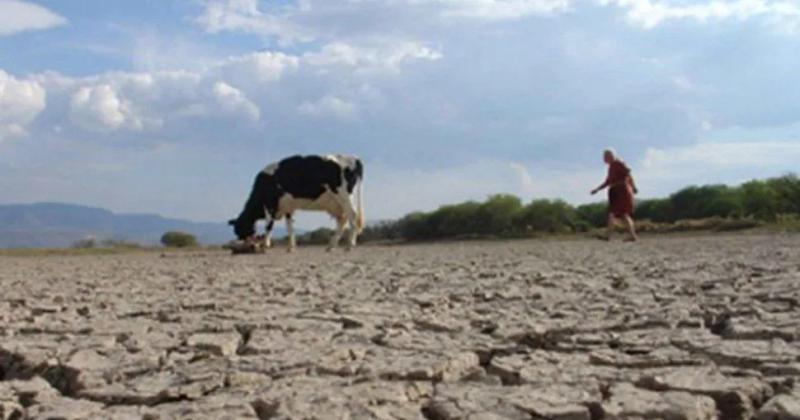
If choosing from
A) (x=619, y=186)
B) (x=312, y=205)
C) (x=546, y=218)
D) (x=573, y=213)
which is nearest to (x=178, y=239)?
(x=546, y=218)

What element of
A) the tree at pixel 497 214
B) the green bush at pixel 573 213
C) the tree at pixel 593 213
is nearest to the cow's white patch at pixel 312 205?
the green bush at pixel 573 213

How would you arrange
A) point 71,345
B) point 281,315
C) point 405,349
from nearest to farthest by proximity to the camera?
1. point 405,349
2. point 71,345
3. point 281,315

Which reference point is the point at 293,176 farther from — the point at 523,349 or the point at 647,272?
the point at 523,349

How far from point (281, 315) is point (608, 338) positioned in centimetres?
198

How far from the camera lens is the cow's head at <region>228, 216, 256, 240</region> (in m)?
18.4

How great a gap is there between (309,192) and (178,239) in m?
12.9

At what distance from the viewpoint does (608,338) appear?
4.34 metres

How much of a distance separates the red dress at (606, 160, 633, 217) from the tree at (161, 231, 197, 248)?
16.6m

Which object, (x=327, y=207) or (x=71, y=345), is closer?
(x=71, y=345)

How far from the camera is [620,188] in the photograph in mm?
15484

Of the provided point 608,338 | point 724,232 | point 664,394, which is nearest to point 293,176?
point 724,232

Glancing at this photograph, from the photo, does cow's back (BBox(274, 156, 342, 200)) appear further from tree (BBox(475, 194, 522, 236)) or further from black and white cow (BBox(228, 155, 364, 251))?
tree (BBox(475, 194, 522, 236))

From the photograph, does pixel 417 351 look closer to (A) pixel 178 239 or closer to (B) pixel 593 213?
(B) pixel 593 213

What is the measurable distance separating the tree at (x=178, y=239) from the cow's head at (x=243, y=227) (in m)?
11.1
